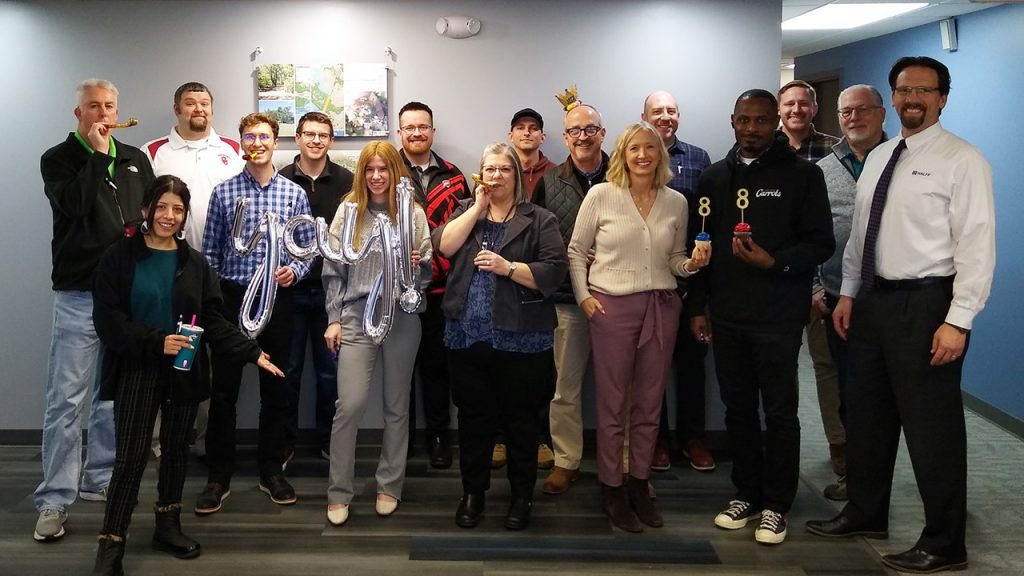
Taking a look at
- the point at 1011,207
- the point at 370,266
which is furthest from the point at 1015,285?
the point at 370,266

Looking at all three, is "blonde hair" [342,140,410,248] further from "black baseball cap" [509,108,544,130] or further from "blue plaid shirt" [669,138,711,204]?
"blue plaid shirt" [669,138,711,204]

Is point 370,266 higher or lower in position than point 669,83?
lower

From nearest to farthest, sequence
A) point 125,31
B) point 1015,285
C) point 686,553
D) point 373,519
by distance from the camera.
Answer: point 686,553
point 373,519
point 125,31
point 1015,285

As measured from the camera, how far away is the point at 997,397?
6.03m

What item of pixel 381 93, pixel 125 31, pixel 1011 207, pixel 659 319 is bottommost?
pixel 659 319

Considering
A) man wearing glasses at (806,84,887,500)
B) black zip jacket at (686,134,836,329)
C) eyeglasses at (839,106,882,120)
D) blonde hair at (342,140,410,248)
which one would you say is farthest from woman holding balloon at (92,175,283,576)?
eyeglasses at (839,106,882,120)

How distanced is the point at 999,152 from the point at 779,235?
10.7 feet

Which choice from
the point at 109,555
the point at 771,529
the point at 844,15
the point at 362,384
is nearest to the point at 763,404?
the point at 771,529

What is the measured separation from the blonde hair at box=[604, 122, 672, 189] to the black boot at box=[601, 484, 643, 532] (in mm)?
1341

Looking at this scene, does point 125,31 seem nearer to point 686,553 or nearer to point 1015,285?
point 686,553

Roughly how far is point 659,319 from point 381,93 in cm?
221

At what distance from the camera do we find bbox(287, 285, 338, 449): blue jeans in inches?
186

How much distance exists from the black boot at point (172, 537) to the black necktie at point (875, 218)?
9.64ft

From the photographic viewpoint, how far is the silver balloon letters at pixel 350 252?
373 centimetres
